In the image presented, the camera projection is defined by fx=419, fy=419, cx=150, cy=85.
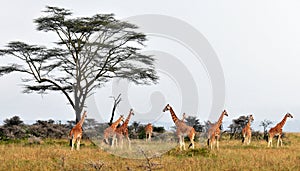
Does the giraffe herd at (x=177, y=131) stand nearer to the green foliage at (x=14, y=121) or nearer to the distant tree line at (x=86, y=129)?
the distant tree line at (x=86, y=129)

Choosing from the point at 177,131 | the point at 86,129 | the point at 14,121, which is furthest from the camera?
the point at 14,121

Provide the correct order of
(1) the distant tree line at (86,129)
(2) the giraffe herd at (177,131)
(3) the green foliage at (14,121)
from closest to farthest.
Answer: (2) the giraffe herd at (177,131) → (1) the distant tree line at (86,129) → (3) the green foliage at (14,121)

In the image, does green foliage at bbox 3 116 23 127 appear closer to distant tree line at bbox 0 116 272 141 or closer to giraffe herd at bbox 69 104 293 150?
distant tree line at bbox 0 116 272 141

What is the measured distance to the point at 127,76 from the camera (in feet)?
80.4

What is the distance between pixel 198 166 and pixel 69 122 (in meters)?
24.1

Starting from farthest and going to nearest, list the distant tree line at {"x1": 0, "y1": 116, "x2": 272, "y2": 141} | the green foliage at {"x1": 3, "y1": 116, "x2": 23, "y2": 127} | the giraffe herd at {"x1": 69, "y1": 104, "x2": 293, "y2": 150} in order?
the green foliage at {"x1": 3, "y1": 116, "x2": 23, "y2": 127}, the distant tree line at {"x1": 0, "y1": 116, "x2": 272, "y2": 141}, the giraffe herd at {"x1": 69, "y1": 104, "x2": 293, "y2": 150}

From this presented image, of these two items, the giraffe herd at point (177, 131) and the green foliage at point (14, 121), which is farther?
the green foliage at point (14, 121)

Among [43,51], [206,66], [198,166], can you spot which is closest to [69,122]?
[43,51]

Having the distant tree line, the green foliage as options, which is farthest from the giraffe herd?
the green foliage

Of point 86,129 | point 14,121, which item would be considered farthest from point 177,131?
point 14,121

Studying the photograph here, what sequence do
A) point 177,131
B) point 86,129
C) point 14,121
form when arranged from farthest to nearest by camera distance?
point 14,121
point 86,129
point 177,131

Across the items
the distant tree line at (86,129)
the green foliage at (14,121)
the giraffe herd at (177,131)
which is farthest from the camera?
the green foliage at (14,121)

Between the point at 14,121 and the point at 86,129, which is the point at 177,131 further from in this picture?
the point at 14,121

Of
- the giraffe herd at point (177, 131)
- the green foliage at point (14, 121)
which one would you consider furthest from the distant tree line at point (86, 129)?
the giraffe herd at point (177, 131)
